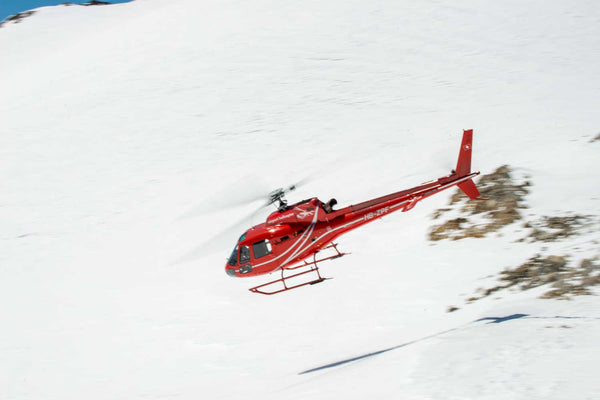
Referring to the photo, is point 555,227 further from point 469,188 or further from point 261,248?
point 261,248

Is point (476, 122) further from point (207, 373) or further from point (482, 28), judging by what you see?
point (207, 373)

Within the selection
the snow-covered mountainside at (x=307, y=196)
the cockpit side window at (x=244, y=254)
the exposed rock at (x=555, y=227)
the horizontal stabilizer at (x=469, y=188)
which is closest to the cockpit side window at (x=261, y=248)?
the cockpit side window at (x=244, y=254)

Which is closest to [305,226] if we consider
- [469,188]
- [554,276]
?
[469,188]

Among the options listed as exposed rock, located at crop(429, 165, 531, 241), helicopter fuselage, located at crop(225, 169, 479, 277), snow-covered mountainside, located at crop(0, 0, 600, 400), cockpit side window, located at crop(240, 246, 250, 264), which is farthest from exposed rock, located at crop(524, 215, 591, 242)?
cockpit side window, located at crop(240, 246, 250, 264)

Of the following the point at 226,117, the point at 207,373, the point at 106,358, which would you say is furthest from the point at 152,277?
the point at 226,117

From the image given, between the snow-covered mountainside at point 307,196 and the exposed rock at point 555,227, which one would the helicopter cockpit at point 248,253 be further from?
the exposed rock at point 555,227

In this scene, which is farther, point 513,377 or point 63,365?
point 63,365

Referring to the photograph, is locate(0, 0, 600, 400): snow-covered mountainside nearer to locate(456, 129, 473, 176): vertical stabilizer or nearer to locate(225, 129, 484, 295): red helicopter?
locate(225, 129, 484, 295): red helicopter
